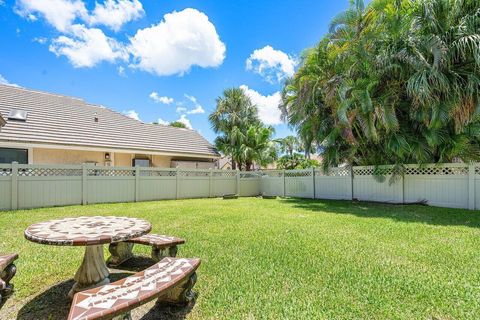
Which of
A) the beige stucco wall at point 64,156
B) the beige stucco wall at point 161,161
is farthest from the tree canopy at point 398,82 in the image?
the beige stucco wall at point 64,156

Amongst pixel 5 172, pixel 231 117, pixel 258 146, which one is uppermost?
pixel 231 117

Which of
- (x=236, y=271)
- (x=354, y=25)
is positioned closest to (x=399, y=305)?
(x=236, y=271)

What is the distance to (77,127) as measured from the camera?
47.9 feet

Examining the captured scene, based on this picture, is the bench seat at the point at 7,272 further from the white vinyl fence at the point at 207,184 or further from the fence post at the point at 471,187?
the fence post at the point at 471,187

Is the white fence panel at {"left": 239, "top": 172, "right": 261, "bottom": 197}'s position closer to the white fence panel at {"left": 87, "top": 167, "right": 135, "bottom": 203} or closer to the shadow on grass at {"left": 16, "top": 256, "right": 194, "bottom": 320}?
the white fence panel at {"left": 87, "top": 167, "right": 135, "bottom": 203}

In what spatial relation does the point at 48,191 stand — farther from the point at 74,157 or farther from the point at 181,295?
the point at 181,295

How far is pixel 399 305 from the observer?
282 centimetres

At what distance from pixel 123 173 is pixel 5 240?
22.7 ft

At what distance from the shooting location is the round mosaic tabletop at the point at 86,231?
2678 mm

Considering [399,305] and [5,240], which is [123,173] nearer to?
[5,240]

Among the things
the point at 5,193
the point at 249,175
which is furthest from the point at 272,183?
the point at 5,193

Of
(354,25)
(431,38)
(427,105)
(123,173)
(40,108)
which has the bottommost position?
(123,173)

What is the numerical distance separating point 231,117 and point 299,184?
861 cm

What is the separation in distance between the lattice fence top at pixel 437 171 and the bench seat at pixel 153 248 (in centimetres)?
1000
